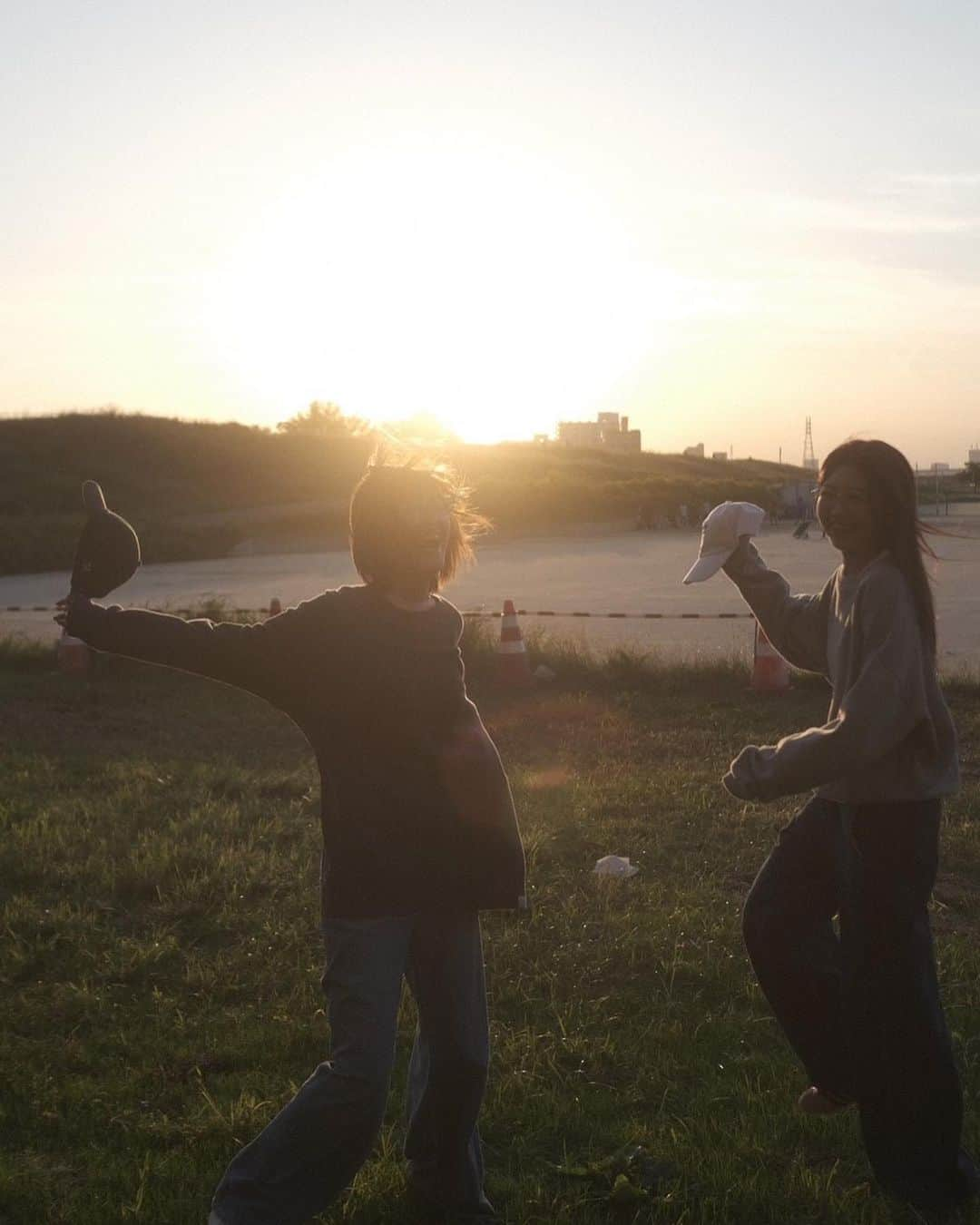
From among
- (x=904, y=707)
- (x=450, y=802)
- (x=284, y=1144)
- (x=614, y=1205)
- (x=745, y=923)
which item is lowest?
(x=614, y=1205)

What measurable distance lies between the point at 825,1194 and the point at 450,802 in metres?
1.34

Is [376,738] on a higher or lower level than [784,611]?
lower

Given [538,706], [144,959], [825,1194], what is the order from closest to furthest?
[825,1194] < [144,959] < [538,706]

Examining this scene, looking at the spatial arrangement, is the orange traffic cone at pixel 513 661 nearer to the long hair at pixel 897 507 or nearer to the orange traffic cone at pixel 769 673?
the orange traffic cone at pixel 769 673

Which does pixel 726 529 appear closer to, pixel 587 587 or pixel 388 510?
pixel 388 510

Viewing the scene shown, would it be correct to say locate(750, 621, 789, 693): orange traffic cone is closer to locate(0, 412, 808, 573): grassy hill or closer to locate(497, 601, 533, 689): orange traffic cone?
locate(497, 601, 533, 689): orange traffic cone

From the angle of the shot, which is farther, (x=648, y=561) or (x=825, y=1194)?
(x=648, y=561)

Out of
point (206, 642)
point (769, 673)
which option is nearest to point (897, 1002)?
point (206, 642)

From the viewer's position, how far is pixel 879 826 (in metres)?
3.41

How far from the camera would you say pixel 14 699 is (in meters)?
11.5

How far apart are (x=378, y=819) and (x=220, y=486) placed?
55047 millimetres

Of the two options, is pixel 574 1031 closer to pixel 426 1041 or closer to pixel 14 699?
pixel 426 1041

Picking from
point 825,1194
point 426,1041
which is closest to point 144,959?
point 426,1041

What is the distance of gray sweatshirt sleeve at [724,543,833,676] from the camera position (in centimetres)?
386
